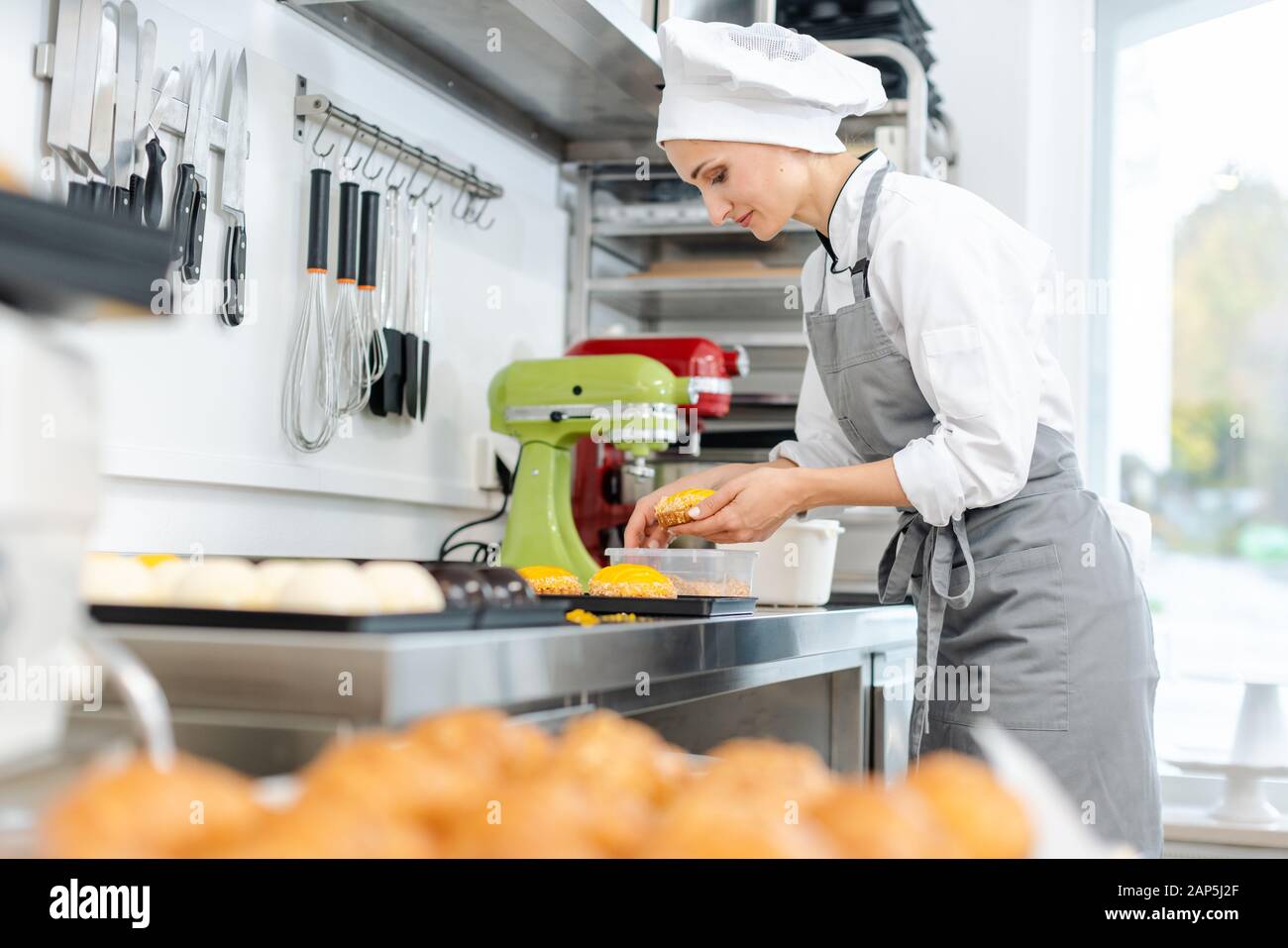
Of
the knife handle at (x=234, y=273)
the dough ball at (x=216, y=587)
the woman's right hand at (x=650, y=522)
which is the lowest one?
the dough ball at (x=216, y=587)

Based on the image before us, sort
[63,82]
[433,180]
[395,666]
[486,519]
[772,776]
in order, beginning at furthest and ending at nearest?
[486,519]
[433,180]
[63,82]
[395,666]
[772,776]

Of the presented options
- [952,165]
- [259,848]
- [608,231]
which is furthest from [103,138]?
[952,165]

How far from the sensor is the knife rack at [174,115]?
150 centimetres

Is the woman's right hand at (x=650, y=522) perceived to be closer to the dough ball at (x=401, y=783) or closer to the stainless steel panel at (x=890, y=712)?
the stainless steel panel at (x=890, y=712)

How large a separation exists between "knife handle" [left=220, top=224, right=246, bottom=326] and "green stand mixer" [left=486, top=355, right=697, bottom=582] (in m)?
0.58

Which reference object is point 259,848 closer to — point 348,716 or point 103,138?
point 348,716

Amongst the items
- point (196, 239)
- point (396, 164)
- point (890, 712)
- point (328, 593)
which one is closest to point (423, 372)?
point (396, 164)

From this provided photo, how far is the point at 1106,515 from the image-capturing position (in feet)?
5.57

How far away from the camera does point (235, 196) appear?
1.81 m

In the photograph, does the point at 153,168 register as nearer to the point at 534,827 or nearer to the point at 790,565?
the point at 790,565

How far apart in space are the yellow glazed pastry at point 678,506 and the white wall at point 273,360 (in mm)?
614

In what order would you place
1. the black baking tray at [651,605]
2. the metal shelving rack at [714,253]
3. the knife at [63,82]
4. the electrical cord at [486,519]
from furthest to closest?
the metal shelving rack at [714,253], the electrical cord at [486,519], the knife at [63,82], the black baking tray at [651,605]

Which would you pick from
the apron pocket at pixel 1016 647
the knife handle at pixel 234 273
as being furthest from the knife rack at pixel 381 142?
the apron pocket at pixel 1016 647

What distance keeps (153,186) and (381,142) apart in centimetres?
64
